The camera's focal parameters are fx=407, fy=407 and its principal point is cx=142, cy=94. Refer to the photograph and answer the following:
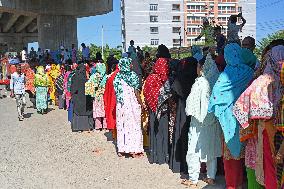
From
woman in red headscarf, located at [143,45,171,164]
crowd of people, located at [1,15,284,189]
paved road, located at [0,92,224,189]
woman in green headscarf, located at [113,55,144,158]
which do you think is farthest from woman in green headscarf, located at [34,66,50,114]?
woman in red headscarf, located at [143,45,171,164]

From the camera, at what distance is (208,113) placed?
16.2 ft

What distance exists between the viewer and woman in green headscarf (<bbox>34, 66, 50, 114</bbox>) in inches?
483

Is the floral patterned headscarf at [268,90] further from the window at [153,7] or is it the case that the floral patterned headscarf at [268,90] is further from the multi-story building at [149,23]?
the window at [153,7]

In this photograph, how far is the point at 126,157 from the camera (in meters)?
6.75

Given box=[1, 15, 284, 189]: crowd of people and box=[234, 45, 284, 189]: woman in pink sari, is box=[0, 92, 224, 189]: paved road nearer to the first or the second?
box=[1, 15, 284, 189]: crowd of people

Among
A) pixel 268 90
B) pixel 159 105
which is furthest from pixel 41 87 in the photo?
pixel 268 90

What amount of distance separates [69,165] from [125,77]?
1.65 metres

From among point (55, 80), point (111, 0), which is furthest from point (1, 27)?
point (55, 80)

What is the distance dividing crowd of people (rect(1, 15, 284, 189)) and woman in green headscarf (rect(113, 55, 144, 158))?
2cm

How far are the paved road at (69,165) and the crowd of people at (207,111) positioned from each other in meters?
0.34

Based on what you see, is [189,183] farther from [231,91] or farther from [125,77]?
[125,77]

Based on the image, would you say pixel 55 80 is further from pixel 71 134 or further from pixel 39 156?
pixel 39 156

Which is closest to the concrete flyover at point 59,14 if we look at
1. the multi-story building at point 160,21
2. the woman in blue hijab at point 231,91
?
the woman in blue hijab at point 231,91

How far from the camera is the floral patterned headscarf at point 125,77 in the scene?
6598mm
